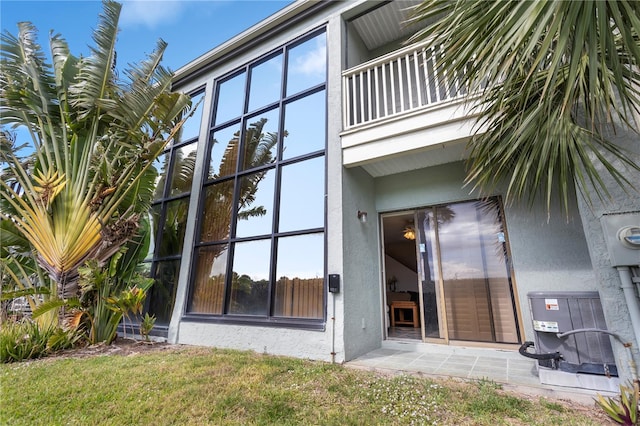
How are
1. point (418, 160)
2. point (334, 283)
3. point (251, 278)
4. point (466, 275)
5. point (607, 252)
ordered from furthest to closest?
point (251, 278), point (418, 160), point (466, 275), point (334, 283), point (607, 252)

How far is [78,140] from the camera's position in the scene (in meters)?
5.97

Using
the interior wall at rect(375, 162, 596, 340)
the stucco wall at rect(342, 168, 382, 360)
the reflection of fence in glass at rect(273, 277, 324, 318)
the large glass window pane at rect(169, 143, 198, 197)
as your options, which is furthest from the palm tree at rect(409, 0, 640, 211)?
the large glass window pane at rect(169, 143, 198, 197)

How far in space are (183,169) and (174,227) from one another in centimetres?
159

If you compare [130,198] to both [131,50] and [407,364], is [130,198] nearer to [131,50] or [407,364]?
[131,50]

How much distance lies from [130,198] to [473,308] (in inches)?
283

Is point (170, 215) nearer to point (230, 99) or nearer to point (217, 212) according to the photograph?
point (217, 212)

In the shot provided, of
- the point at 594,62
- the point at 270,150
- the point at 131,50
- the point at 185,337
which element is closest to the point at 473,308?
the point at 594,62

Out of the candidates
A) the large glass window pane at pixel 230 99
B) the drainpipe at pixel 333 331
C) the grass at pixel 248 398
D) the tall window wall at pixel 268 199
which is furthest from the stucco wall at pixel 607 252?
the large glass window pane at pixel 230 99

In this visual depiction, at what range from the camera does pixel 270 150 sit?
598 cm

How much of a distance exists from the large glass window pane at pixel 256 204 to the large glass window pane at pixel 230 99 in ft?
6.39

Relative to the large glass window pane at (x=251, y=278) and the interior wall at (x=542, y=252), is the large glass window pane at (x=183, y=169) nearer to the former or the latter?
the large glass window pane at (x=251, y=278)

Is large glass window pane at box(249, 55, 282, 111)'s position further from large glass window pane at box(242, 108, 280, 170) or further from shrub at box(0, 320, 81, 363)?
shrub at box(0, 320, 81, 363)

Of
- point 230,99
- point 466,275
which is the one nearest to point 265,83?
point 230,99

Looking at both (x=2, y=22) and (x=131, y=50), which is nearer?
(x=2, y=22)
